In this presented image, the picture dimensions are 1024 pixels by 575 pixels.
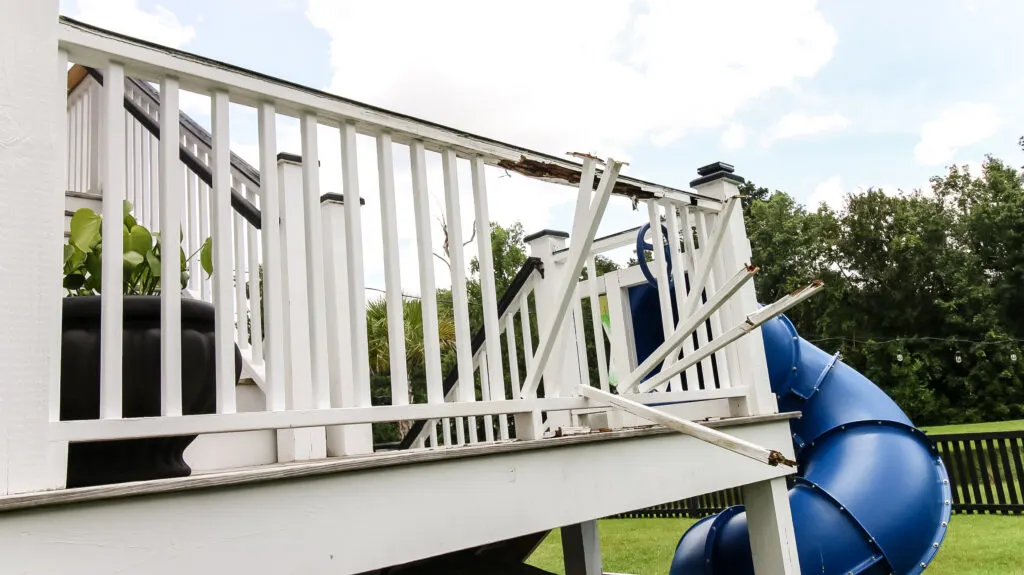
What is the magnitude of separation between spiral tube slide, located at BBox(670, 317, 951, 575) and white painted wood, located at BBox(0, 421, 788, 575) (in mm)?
1823

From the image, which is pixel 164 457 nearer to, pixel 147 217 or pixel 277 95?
pixel 277 95

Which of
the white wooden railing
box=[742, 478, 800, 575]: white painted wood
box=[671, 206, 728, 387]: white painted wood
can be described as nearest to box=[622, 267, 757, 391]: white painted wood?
the white wooden railing

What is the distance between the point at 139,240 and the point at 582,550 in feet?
10.5

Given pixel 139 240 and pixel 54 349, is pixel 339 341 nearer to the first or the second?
pixel 139 240

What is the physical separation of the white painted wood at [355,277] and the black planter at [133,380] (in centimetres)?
34

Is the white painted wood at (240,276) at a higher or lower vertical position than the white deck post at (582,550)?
higher

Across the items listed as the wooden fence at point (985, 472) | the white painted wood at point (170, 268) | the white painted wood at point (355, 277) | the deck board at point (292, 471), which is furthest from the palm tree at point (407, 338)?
the white painted wood at point (170, 268)

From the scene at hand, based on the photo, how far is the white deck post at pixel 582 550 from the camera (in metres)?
4.16

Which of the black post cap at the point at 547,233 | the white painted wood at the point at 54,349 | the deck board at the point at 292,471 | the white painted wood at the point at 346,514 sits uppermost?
the black post cap at the point at 547,233

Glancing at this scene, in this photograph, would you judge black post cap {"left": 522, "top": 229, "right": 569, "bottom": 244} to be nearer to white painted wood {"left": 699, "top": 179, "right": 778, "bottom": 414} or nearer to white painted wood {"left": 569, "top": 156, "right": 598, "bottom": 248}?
white painted wood {"left": 699, "top": 179, "right": 778, "bottom": 414}

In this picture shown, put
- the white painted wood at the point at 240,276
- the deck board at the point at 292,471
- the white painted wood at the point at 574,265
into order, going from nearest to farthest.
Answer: the deck board at the point at 292,471 → the white painted wood at the point at 574,265 → the white painted wood at the point at 240,276

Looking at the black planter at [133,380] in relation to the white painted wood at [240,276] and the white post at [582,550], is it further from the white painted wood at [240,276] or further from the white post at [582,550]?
the white post at [582,550]

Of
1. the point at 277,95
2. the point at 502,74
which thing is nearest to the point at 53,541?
the point at 277,95

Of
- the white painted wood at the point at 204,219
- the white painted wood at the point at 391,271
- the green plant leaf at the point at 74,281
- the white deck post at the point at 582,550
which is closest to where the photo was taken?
the green plant leaf at the point at 74,281
